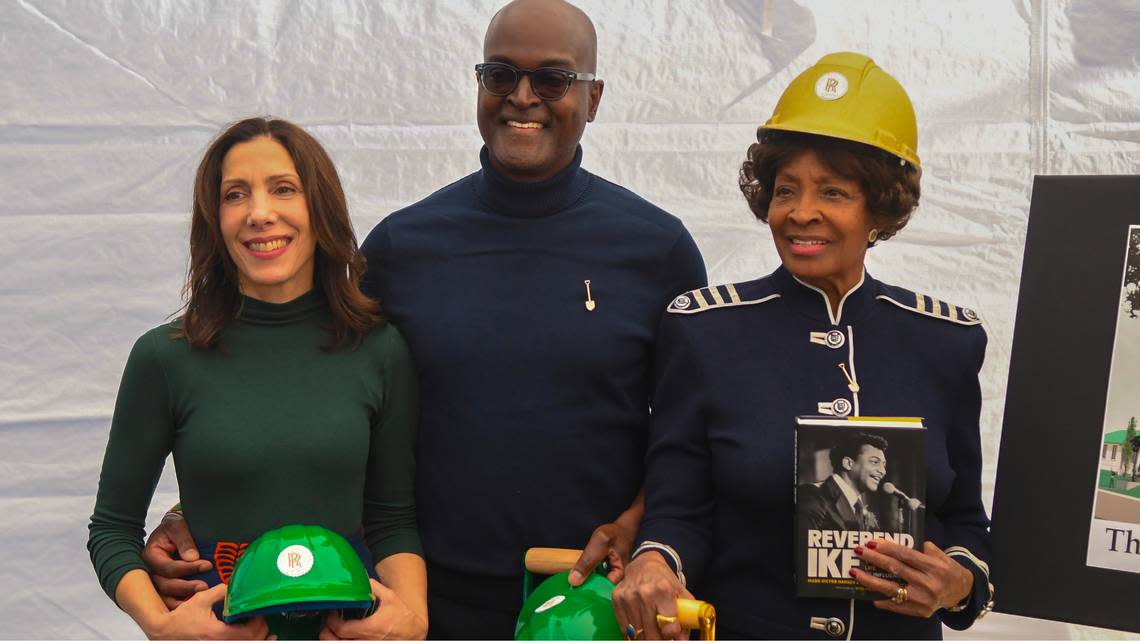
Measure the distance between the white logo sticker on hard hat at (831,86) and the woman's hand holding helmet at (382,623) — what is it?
108cm

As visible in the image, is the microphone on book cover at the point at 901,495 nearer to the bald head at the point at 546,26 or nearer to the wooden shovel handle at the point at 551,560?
the wooden shovel handle at the point at 551,560

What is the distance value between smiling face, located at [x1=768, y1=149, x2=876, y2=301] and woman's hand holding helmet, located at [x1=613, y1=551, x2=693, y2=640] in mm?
558

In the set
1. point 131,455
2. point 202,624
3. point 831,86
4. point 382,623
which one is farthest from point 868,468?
point 131,455

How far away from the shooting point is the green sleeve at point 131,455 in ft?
6.59

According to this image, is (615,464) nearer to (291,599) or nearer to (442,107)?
(291,599)

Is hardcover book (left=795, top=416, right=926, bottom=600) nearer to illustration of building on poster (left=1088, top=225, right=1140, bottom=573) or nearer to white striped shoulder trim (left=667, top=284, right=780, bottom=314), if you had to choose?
white striped shoulder trim (left=667, top=284, right=780, bottom=314)

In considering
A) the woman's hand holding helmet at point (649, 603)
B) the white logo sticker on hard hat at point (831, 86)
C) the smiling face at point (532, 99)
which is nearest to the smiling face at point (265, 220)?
the smiling face at point (532, 99)

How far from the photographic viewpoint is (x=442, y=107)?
Answer: 10.8ft

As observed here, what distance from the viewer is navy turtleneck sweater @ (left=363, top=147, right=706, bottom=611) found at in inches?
86.7

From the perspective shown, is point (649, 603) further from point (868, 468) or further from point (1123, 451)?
point (1123, 451)

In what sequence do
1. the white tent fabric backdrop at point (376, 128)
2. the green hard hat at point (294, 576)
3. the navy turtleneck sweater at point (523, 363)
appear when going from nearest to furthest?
1. the green hard hat at point (294, 576)
2. the navy turtleneck sweater at point (523, 363)
3. the white tent fabric backdrop at point (376, 128)

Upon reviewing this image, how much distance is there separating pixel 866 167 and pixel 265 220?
1002 millimetres

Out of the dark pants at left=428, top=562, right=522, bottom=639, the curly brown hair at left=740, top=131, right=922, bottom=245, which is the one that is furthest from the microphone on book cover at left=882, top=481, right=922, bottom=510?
the dark pants at left=428, top=562, right=522, bottom=639

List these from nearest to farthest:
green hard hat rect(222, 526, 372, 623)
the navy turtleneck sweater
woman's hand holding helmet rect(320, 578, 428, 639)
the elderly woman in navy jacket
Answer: green hard hat rect(222, 526, 372, 623) < woman's hand holding helmet rect(320, 578, 428, 639) < the elderly woman in navy jacket < the navy turtleneck sweater
